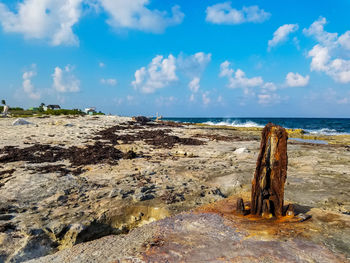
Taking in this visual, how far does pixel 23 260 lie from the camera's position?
3.06 m

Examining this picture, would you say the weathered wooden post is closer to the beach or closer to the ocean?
the beach

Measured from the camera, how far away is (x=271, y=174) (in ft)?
12.3

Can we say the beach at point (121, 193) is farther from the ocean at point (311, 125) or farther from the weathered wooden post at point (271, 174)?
the ocean at point (311, 125)

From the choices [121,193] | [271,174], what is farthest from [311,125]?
[121,193]

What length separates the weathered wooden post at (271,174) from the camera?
365 cm

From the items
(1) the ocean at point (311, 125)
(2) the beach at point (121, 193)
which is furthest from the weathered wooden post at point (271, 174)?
(1) the ocean at point (311, 125)

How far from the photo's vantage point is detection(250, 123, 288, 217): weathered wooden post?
365cm

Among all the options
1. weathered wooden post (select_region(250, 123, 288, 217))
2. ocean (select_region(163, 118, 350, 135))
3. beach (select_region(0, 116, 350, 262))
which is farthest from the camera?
ocean (select_region(163, 118, 350, 135))

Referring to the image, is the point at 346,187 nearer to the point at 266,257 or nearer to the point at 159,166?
the point at 266,257

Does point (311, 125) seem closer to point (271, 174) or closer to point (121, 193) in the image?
point (271, 174)

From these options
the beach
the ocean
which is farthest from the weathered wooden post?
the ocean

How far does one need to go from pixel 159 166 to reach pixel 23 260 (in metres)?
4.86

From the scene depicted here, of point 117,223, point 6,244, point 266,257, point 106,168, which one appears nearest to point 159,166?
point 106,168

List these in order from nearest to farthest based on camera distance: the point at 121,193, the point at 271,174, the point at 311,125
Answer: the point at 271,174
the point at 121,193
the point at 311,125
